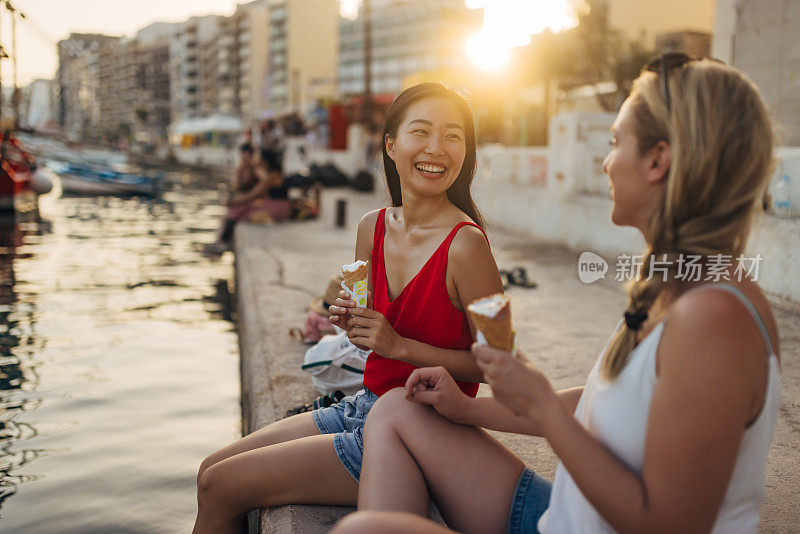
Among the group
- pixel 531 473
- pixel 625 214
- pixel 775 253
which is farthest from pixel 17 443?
pixel 775 253

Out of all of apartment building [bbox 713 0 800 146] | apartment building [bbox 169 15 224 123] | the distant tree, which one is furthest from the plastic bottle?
apartment building [bbox 169 15 224 123]

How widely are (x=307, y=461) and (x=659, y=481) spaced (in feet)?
3.87

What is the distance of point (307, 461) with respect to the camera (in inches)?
83.4

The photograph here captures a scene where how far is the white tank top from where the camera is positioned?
4.15ft

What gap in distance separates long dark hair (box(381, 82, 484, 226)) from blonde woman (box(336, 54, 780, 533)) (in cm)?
100

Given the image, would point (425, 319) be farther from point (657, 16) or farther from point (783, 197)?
point (657, 16)

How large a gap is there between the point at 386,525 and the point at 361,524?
2.0 inches

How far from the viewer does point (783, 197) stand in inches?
240

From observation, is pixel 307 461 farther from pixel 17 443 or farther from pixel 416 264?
pixel 17 443

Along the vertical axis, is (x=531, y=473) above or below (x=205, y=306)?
above


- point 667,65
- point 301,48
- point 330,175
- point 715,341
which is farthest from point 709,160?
point 301,48

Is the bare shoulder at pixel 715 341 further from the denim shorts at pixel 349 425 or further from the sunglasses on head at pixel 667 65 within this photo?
the denim shorts at pixel 349 425

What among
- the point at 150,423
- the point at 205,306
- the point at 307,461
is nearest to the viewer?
the point at 307,461

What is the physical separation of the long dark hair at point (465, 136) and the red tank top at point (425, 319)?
29 cm
